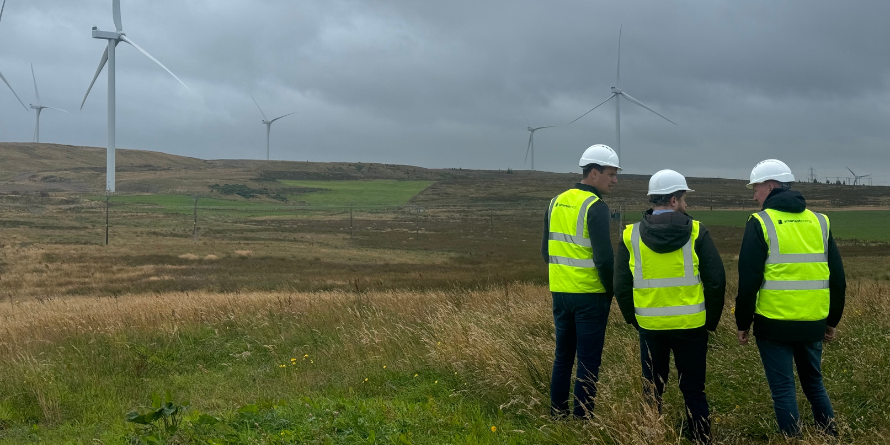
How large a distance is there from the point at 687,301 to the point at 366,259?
101 feet

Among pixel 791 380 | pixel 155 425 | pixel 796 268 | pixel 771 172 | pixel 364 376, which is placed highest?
pixel 771 172

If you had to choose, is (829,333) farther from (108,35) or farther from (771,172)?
(108,35)

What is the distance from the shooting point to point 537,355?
20.2 feet

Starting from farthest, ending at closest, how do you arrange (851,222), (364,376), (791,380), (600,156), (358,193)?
(358,193)
(851,222)
(364,376)
(600,156)
(791,380)

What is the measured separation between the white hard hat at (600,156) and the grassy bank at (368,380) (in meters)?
1.53

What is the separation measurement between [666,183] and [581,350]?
1338 millimetres

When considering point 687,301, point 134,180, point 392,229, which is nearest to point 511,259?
point 392,229

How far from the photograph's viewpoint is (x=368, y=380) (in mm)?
6535

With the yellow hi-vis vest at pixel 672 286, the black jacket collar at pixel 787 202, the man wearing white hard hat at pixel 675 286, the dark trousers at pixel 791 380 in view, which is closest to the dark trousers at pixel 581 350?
the man wearing white hard hat at pixel 675 286

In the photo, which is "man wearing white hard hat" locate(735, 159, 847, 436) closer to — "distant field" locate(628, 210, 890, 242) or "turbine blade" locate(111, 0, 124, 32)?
"distant field" locate(628, 210, 890, 242)

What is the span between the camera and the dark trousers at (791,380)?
4.45 meters

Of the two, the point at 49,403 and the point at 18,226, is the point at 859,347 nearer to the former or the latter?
the point at 49,403

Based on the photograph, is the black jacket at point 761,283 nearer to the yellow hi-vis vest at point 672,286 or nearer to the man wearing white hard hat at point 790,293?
the man wearing white hard hat at point 790,293

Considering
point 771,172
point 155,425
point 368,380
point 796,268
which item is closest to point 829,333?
point 796,268
